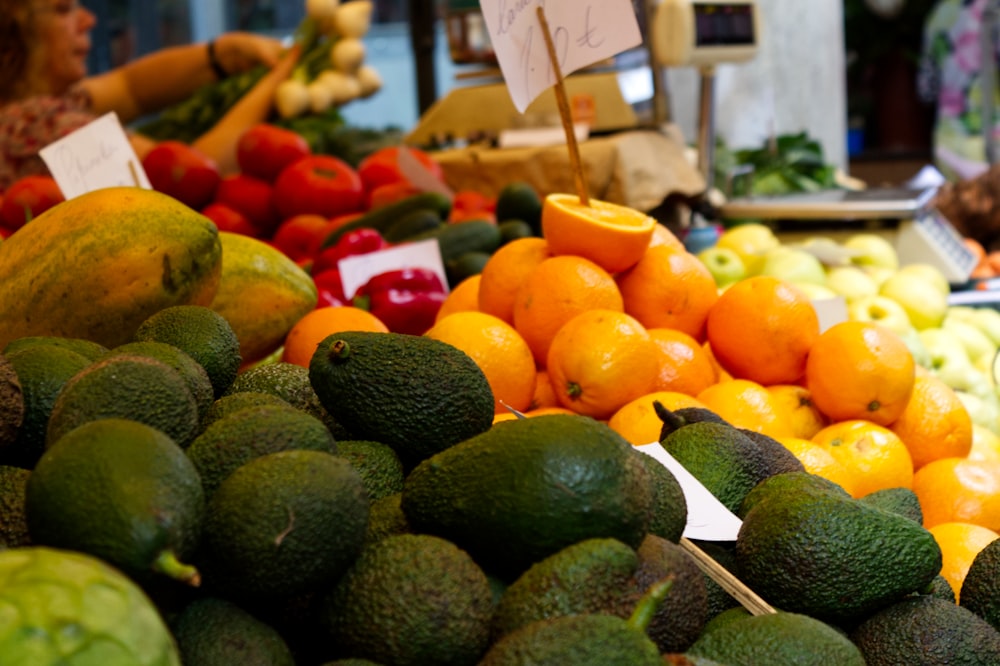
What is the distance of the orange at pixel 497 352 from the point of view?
1.53 metres

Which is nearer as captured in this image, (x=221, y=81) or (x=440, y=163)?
(x=440, y=163)

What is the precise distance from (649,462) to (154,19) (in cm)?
637

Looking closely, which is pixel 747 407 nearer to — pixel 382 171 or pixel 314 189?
pixel 314 189

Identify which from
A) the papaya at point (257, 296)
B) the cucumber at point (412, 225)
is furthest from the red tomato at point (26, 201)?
the papaya at point (257, 296)

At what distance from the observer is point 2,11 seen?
11.8ft

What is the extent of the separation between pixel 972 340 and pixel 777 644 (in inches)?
81.6

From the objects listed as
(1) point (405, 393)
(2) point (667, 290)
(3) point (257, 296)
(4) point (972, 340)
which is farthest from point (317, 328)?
(4) point (972, 340)

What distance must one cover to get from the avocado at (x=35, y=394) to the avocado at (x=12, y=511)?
0.26ft

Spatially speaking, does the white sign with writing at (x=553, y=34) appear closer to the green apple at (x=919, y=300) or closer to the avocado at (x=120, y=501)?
the avocado at (x=120, y=501)

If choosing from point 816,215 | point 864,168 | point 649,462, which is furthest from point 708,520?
point 864,168

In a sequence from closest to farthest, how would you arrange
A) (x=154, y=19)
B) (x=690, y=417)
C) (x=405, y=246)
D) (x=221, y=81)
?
1. (x=690, y=417)
2. (x=405, y=246)
3. (x=221, y=81)
4. (x=154, y=19)

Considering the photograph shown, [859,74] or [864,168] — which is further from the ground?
[859,74]

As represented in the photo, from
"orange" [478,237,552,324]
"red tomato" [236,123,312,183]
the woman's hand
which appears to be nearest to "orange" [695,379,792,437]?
"orange" [478,237,552,324]

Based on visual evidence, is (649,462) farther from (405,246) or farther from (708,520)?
(405,246)
